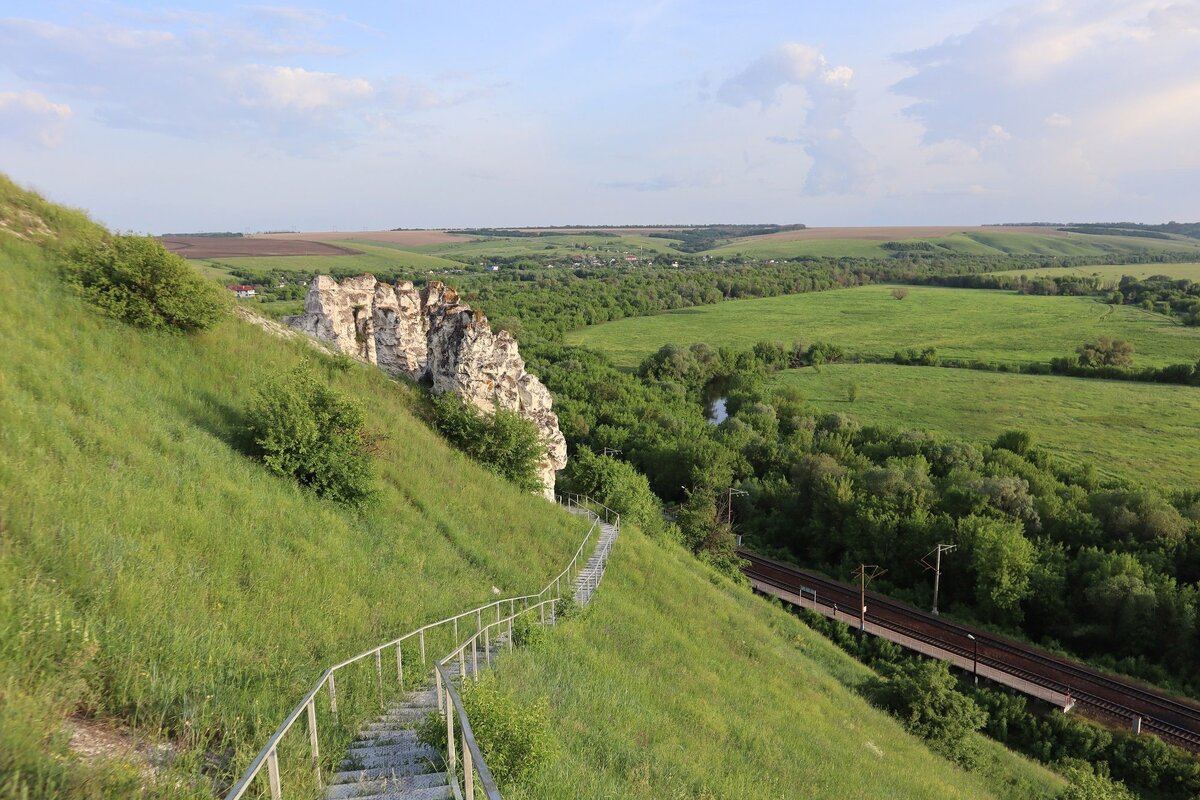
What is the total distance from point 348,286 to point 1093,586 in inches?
1598

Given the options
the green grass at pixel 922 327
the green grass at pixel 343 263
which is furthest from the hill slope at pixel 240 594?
the green grass at pixel 343 263

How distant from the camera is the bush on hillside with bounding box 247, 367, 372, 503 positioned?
603 inches

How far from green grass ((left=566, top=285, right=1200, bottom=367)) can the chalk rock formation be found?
58651mm

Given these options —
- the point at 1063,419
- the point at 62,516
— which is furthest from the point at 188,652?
the point at 1063,419

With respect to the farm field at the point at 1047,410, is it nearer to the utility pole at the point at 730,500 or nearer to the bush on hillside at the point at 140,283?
the utility pole at the point at 730,500

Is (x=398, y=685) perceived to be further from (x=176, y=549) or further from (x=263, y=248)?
(x=263, y=248)

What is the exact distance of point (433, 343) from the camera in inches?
1101

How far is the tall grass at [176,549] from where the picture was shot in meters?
6.00

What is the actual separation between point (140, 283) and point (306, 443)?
724 centimetres

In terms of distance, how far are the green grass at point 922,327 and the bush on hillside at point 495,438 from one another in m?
62.7

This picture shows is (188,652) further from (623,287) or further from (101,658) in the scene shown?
(623,287)

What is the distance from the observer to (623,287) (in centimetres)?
15262

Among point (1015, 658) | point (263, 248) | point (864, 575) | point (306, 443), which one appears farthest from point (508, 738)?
point (263, 248)

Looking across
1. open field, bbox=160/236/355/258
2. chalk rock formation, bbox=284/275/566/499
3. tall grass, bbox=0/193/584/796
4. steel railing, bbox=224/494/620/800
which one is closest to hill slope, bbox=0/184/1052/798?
tall grass, bbox=0/193/584/796
